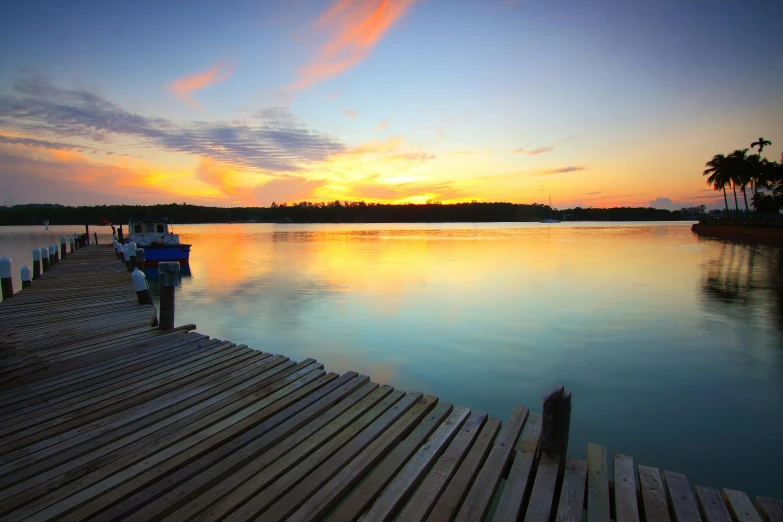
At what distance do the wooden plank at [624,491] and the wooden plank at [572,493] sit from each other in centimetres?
27

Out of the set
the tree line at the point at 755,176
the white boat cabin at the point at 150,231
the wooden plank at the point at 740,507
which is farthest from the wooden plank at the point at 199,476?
the tree line at the point at 755,176

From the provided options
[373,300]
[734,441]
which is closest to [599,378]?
[734,441]

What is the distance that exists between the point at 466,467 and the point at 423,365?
20.4 ft

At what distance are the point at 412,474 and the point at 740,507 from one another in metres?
2.77

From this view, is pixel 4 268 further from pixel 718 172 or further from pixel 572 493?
pixel 718 172

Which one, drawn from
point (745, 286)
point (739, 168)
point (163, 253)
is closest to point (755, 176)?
point (739, 168)

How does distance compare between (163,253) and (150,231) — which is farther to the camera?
(150,231)

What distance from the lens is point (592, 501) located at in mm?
3525

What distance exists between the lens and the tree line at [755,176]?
5719 centimetres

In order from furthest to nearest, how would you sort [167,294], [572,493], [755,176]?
1. [755,176]
2. [167,294]
3. [572,493]

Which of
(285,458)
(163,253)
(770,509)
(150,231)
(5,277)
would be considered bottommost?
(770,509)

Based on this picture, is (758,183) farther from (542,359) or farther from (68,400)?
(68,400)

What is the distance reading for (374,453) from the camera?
4.03 metres

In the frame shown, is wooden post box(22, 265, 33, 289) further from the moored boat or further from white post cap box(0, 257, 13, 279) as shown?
the moored boat
